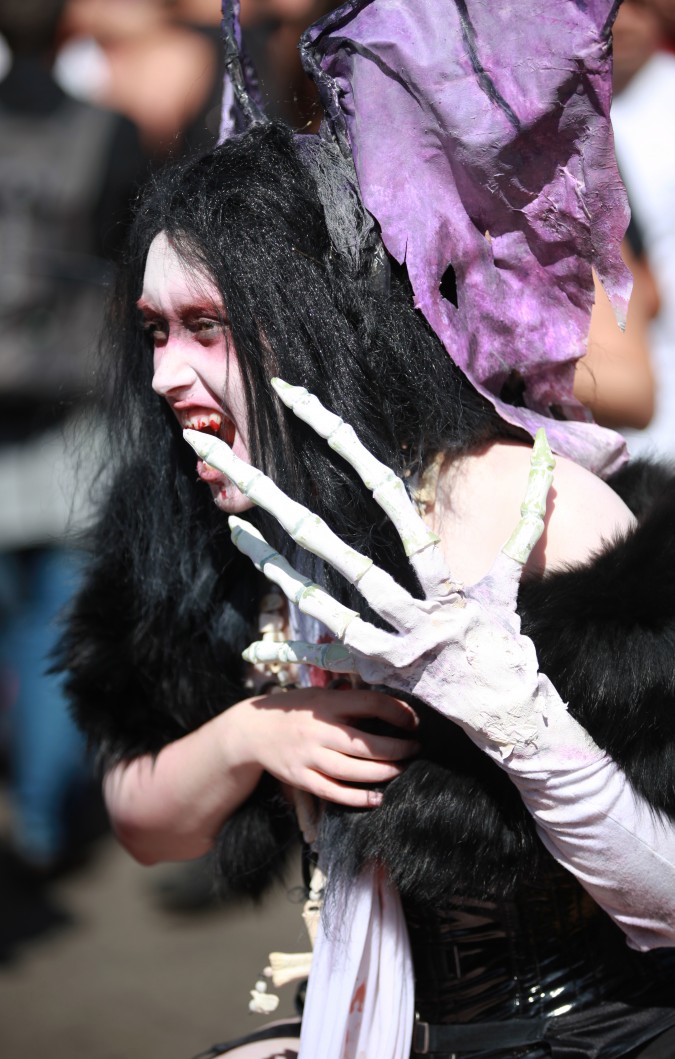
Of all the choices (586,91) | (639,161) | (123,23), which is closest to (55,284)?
(123,23)

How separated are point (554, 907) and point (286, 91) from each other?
1.08 metres

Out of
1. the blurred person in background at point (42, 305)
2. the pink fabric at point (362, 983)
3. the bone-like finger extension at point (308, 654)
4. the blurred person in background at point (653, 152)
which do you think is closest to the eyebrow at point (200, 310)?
the bone-like finger extension at point (308, 654)

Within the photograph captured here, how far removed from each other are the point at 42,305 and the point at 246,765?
2109 millimetres

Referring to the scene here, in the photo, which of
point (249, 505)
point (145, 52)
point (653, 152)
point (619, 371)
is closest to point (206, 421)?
point (249, 505)

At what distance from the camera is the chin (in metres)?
1.36

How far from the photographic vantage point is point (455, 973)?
1.39 meters

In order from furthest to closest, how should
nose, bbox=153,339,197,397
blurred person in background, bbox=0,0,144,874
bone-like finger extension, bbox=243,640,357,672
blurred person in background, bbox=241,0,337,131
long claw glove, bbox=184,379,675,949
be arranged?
blurred person in background, bbox=0,0,144,874 → blurred person in background, bbox=241,0,337,131 → nose, bbox=153,339,197,397 → bone-like finger extension, bbox=243,640,357,672 → long claw glove, bbox=184,379,675,949

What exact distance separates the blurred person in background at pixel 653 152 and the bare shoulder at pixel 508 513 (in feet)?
3.30

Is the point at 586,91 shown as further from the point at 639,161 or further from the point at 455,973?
the point at 639,161

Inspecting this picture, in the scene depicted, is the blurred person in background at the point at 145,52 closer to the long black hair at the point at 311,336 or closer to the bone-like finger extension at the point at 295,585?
the long black hair at the point at 311,336

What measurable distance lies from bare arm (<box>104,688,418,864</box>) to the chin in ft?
0.75

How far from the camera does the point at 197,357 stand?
4.36 feet

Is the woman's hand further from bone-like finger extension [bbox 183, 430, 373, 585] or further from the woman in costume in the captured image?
bone-like finger extension [bbox 183, 430, 373, 585]

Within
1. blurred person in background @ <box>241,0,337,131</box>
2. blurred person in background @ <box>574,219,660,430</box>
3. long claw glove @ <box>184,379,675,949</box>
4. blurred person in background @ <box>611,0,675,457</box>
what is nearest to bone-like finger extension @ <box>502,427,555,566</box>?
long claw glove @ <box>184,379,675,949</box>
